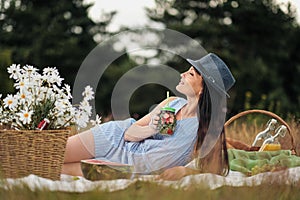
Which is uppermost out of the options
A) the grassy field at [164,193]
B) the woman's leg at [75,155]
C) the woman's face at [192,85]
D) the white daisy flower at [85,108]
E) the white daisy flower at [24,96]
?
the woman's face at [192,85]

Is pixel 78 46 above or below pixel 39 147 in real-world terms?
above

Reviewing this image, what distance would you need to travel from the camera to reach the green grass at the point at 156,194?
2.04 meters

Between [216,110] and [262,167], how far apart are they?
0.49 m

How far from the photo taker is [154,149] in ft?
12.1

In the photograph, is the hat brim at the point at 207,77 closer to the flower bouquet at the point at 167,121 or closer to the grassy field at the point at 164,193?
the flower bouquet at the point at 167,121

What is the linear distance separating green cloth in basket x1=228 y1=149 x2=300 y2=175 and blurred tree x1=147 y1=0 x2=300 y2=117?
874cm

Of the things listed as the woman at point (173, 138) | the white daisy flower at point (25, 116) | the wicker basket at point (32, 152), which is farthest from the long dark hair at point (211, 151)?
the white daisy flower at point (25, 116)

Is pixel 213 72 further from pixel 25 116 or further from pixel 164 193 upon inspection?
pixel 164 193

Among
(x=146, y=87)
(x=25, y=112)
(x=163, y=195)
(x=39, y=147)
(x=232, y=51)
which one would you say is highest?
(x=232, y=51)

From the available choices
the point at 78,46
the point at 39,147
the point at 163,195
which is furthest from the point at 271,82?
the point at 163,195

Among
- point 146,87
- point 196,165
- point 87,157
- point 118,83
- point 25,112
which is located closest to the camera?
point 25,112

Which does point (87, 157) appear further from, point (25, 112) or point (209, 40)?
point (209, 40)

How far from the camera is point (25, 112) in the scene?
9.91 feet

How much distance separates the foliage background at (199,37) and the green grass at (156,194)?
10.3m
